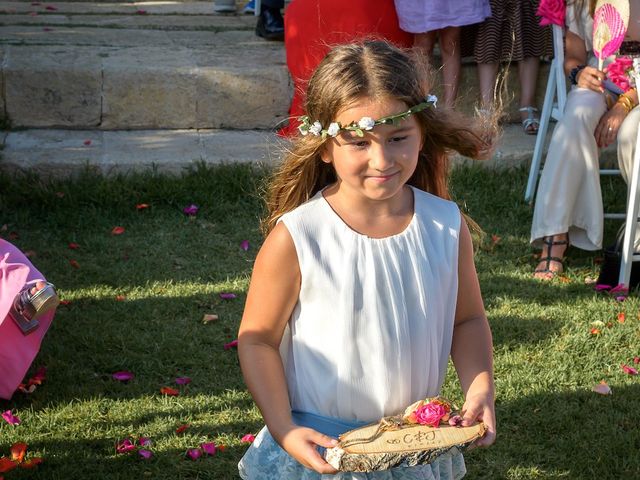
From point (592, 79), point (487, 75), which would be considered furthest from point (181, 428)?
point (487, 75)

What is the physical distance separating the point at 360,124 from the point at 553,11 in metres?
3.63

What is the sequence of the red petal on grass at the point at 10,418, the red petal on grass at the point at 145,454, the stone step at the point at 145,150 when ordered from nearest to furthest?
the red petal on grass at the point at 145,454 → the red petal on grass at the point at 10,418 → the stone step at the point at 145,150

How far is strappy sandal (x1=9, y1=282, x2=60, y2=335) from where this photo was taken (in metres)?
3.62

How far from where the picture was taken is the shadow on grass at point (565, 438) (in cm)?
340

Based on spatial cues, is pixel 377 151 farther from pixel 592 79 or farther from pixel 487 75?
pixel 487 75

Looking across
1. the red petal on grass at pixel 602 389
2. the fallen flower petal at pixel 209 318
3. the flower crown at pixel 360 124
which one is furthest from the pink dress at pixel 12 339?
the red petal on grass at pixel 602 389

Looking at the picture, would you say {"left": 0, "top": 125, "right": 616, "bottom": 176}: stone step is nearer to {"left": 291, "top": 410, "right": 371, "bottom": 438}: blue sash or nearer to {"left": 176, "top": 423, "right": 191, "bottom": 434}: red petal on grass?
{"left": 176, "top": 423, "right": 191, "bottom": 434}: red petal on grass

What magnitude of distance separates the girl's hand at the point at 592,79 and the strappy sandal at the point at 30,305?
284 centimetres

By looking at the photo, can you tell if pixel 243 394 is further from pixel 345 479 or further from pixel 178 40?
pixel 178 40

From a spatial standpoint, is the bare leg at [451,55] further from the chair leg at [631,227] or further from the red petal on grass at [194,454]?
the red petal on grass at [194,454]

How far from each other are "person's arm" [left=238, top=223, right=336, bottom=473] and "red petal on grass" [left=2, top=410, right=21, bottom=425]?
5.13ft

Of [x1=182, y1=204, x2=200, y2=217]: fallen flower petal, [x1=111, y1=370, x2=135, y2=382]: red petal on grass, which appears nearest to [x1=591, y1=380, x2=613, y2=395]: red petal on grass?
[x1=111, y1=370, x2=135, y2=382]: red petal on grass

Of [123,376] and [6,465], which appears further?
[123,376]

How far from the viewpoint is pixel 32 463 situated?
329cm
